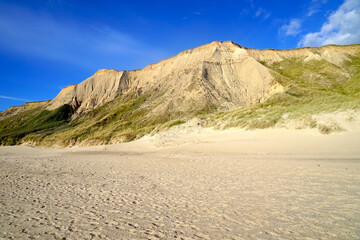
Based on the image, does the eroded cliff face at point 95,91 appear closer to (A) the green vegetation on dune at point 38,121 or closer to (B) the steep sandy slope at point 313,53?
(A) the green vegetation on dune at point 38,121

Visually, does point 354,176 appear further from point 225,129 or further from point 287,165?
point 225,129

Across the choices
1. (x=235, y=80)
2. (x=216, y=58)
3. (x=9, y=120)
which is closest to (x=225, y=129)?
(x=235, y=80)

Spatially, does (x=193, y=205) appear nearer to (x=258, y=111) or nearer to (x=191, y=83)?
(x=258, y=111)

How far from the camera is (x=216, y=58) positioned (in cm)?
6075

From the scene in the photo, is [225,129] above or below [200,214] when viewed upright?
above

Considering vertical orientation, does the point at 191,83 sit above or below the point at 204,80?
below

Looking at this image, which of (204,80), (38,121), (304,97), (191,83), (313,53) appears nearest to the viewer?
(304,97)

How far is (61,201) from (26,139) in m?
65.1

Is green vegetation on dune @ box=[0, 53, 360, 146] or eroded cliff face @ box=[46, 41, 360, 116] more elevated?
eroded cliff face @ box=[46, 41, 360, 116]

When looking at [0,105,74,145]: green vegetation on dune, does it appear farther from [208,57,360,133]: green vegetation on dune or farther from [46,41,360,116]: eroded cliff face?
[208,57,360,133]: green vegetation on dune

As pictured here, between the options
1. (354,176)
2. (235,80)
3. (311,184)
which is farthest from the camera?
(235,80)

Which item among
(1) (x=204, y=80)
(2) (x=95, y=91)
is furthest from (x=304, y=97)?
(2) (x=95, y=91)

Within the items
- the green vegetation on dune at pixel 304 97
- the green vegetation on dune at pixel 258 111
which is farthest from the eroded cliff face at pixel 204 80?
the green vegetation on dune at pixel 304 97

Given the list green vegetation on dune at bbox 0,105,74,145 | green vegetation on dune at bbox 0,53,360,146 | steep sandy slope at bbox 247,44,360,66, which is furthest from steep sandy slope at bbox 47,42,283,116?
steep sandy slope at bbox 247,44,360,66
